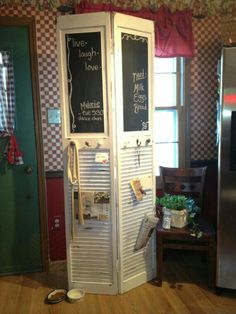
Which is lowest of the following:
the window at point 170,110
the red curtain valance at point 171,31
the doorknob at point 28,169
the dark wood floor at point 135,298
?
the dark wood floor at point 135,298

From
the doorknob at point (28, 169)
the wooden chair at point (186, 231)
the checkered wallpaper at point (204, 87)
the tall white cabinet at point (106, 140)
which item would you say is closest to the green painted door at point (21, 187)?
the doorknob at point (28, 169)

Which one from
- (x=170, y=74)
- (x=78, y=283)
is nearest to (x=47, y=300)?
(x=78, y=283)

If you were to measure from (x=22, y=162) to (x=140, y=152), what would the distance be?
107 centimetres

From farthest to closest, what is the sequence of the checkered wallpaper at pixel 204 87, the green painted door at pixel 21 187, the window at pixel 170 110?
the window at pixel 170 110 → the checkered wallpaper at pixel 204 87 → the green painted door at pixel 21 187

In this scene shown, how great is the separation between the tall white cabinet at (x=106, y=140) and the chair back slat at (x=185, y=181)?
1.42 ft

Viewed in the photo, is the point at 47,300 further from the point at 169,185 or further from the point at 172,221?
the point at 169,185

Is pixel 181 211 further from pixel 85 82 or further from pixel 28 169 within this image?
pixel 28 169

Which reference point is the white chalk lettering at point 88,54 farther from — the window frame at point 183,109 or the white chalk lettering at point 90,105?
the window frame at point 183,109

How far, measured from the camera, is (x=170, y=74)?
127 inches

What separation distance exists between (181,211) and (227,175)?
1.61 feet

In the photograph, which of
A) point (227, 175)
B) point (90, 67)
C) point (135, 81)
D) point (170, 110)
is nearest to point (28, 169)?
point (90, 67)

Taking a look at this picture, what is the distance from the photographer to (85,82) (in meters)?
2.32

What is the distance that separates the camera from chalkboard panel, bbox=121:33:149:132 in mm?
2334

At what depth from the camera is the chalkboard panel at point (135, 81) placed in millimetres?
2334
